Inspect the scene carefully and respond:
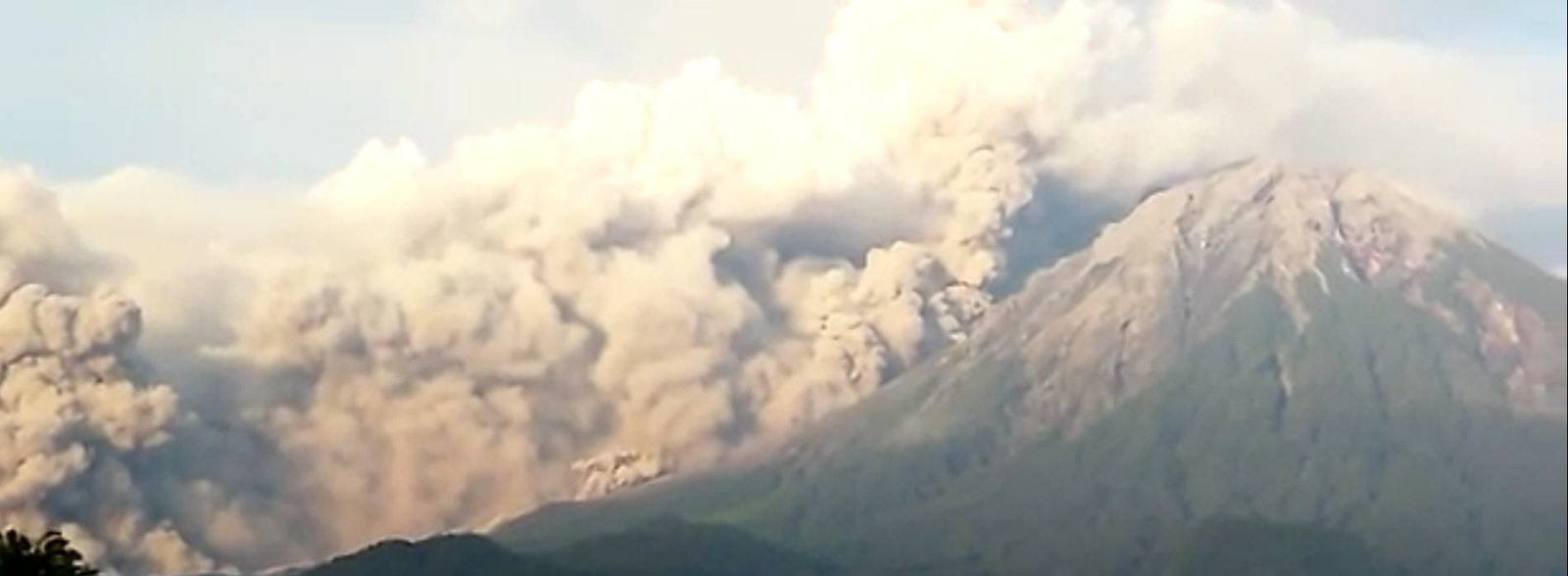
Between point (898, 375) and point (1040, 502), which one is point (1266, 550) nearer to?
point (1040, 502)

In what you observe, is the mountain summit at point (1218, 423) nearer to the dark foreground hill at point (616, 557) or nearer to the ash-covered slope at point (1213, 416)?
the ash-covered slope at point (1213, 416)

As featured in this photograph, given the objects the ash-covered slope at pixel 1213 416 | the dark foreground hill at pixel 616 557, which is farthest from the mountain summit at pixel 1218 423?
the dark foreground hill at pixel 616 557

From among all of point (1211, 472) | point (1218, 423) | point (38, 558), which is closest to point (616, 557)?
point (1211, 472)

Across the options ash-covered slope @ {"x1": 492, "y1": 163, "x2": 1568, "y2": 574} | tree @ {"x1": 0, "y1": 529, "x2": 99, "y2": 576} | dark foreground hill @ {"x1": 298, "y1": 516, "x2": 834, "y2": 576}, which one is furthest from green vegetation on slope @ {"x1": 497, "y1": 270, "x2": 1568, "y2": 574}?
tree @ {"x1": 0, "y1": 529, "x2": 99, "y2": 576}

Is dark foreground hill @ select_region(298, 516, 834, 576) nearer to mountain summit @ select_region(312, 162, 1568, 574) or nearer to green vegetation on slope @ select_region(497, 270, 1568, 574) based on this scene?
mountain summit @ select_region(312, 162, 1568, 574)

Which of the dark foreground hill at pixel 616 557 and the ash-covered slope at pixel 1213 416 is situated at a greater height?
the ash-covered slope at pixel 1213 416

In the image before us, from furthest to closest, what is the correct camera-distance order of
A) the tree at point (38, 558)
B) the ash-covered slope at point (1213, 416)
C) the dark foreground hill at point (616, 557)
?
1. the ash-covered slope at point (1213, 416)
2. the dark foreground hill at point (616, 557)
3. the tree at point (38, 558)

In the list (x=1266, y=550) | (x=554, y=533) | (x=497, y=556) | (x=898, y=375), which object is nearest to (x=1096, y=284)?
(x=898, y=375)
